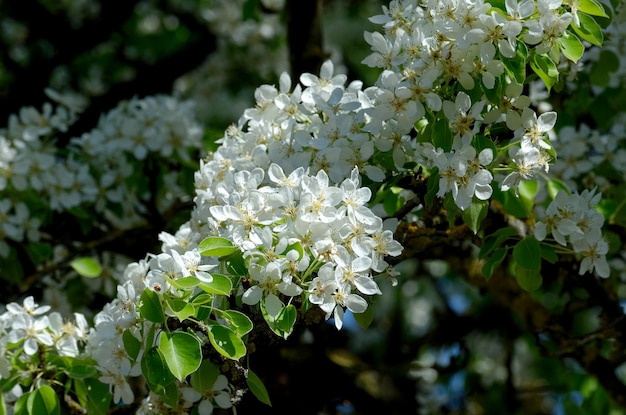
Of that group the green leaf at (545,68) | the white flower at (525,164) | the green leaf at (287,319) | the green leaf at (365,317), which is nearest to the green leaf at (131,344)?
the green leaf at (287,319)

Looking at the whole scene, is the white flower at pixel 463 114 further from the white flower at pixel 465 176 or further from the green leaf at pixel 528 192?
the green leaf at pixel 528 192

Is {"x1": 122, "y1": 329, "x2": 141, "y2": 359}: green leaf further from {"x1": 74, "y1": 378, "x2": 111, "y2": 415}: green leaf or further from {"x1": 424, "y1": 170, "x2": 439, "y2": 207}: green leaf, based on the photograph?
{"x1": 424, "y1": 170, "x2": 439, "y2": 207}: green leaf

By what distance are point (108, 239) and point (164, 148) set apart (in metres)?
0.47

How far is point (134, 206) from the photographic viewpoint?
4238mm

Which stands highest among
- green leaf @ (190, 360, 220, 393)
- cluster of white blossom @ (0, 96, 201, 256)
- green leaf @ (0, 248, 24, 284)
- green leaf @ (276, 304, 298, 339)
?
green leaf @ (276, 304, 298, 339)

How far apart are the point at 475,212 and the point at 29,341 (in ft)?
4.50

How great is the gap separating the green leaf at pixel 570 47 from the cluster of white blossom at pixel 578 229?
1.55ft

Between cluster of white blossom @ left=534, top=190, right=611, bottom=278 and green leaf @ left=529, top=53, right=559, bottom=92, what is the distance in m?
0.41

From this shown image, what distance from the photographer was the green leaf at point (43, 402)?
2.59m

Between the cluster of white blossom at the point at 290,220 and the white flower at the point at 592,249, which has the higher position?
the cluster of white blossom at the point at 290,220

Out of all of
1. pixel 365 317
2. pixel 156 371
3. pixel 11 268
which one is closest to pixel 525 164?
pixel 365 317

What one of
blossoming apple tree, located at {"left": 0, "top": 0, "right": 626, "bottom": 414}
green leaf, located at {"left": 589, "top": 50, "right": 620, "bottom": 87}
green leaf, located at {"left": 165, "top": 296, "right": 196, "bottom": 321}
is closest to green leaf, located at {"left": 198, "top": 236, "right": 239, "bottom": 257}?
blossoming apple tree, located at {"left": 0, "top": 0, "right": 626, "bottom": 414}

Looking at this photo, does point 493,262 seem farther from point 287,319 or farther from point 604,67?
point 604,67

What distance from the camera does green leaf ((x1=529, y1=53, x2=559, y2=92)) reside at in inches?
96.3
